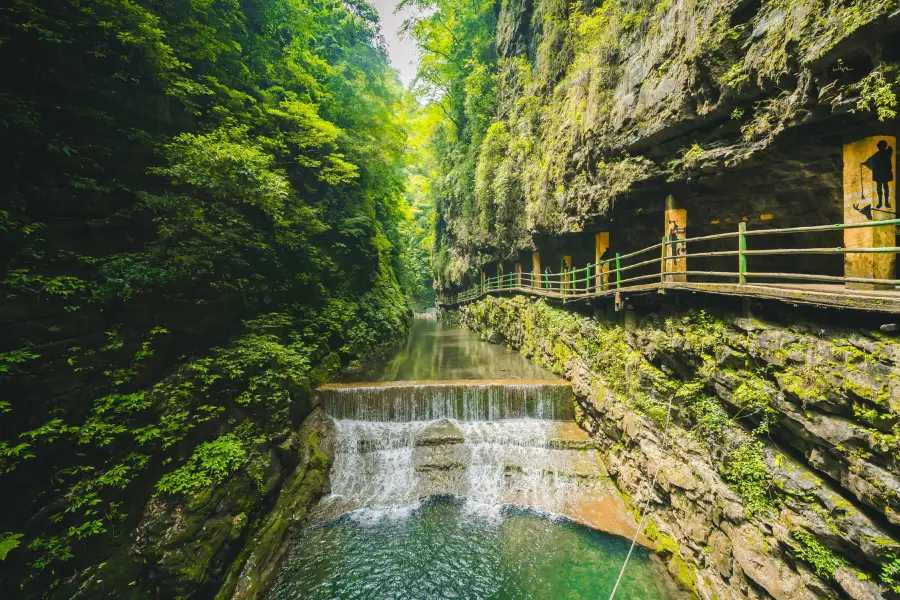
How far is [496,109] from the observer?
18578mm

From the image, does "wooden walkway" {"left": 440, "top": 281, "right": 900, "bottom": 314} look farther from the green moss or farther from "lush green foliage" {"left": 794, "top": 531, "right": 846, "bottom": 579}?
the green moss

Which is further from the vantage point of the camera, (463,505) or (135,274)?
(463,505)

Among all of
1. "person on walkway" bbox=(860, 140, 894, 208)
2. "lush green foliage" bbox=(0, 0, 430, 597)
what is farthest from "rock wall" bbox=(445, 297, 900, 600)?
"lush green foliage" bbox=(0, 0, 430, 597)

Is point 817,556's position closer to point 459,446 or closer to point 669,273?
point 669,273

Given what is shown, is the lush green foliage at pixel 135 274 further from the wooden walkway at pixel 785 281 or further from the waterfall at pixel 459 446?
the wooden walkway at pixel 785 281

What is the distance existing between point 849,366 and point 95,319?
966 cm

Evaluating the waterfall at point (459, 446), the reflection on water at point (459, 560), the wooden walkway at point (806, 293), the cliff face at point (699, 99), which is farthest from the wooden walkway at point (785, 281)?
the reflection on water at point (459, 560)

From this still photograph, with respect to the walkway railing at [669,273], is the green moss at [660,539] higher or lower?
lower

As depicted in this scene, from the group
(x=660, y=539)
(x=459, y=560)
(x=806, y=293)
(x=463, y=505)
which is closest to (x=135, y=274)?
(x=459, y=560)

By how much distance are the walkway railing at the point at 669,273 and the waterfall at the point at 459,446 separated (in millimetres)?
3401

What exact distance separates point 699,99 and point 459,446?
8.63 meters

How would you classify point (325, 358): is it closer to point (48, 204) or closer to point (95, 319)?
point (95, 319)

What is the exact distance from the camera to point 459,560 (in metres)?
5.94

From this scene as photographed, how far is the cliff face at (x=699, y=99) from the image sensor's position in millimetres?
4469
